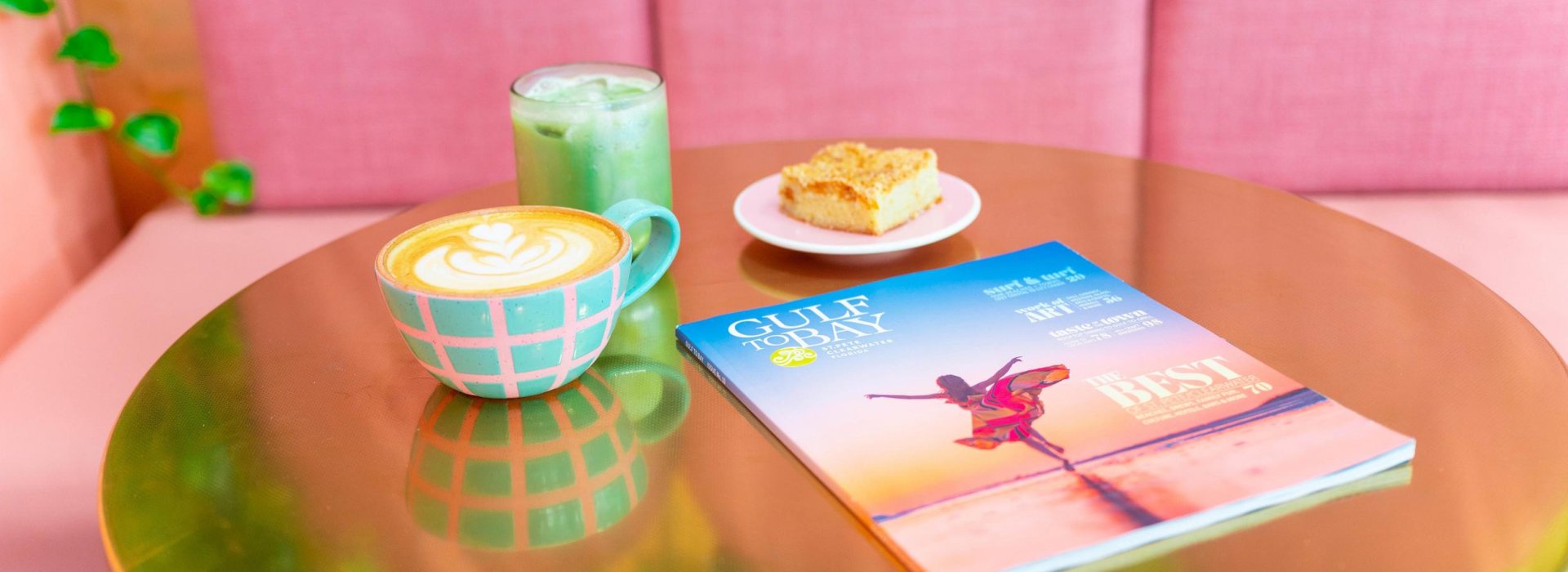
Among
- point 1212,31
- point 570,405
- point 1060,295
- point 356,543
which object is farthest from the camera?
point 1212,31

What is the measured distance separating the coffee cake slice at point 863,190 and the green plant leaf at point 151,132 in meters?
1.22

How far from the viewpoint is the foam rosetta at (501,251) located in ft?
Answer: 2.26

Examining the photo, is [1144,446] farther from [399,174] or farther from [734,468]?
[399,174]

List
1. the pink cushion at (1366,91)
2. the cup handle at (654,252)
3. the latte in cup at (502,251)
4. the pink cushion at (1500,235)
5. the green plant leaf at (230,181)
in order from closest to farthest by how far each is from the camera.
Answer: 1. the latte in cup at (502,251)
2. the cup handle at (654,252)
3. the pink cushion at (1500,235)
4. the pink cushion at (1366,91)
5. the green plant leaf at (230,181)

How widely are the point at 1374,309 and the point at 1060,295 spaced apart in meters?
0.21

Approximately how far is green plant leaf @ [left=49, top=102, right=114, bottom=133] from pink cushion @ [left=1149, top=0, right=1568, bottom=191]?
1474 millimetres

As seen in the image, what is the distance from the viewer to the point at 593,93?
3.00ft

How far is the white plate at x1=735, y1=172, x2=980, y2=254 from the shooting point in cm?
91

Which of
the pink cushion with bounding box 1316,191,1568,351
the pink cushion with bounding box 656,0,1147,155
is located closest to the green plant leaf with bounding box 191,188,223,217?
the pink cushion with bounding box 656,0,1147,155

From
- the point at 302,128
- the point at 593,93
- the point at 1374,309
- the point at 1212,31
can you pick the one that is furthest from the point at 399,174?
the point at 1374,309

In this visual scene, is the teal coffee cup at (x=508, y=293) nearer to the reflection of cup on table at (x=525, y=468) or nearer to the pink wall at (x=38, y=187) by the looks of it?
the reflection of cup on table at (x=525, y=468)

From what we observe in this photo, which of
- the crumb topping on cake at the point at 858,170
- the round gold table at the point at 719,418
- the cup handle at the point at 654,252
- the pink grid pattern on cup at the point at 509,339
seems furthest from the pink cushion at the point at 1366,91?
the pink grid pattern on cup at the point at 509,339

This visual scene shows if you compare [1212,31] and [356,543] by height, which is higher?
[1212,31]

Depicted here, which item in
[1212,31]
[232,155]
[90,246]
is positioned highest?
[1212,31]
